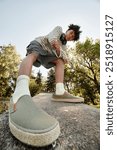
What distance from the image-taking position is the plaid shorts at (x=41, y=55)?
7.45ft

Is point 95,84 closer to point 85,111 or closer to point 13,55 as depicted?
point 13,55

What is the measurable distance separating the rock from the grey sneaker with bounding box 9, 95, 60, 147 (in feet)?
0.29

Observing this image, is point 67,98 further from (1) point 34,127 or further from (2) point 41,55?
(1) point 34,127

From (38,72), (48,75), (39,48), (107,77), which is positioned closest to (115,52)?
(107,77)

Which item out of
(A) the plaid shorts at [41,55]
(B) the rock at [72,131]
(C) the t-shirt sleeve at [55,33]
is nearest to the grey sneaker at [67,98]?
(B) the rock at [72,131]

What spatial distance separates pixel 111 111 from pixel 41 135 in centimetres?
57

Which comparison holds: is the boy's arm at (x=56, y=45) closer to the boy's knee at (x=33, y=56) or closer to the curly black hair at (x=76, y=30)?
the boy's knee at (x=33, y=56)

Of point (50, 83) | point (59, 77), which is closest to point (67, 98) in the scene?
point (59, 77)

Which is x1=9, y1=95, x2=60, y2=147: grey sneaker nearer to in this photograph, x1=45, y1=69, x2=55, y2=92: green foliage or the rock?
the rock

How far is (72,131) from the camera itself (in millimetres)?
1670

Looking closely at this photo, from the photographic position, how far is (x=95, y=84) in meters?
23.6

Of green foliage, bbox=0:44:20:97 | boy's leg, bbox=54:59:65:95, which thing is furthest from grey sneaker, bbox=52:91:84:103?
green foliage, bbox=0:44:20:97

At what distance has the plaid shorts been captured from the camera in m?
2.27

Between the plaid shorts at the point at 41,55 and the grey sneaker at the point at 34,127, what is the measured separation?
90cm
